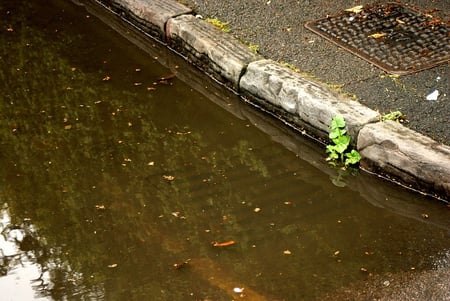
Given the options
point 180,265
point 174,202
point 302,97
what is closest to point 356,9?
point 302,97

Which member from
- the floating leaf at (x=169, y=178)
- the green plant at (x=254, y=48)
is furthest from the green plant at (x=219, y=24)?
the floating leaf at (x=169, y=178)

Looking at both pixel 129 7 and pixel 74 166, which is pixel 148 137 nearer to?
pixel 74 166

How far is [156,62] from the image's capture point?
725 centimetres

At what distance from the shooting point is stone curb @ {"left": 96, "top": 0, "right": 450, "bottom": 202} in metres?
5.26

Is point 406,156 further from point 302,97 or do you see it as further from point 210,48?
point 210,48

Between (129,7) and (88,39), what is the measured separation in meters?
0.52

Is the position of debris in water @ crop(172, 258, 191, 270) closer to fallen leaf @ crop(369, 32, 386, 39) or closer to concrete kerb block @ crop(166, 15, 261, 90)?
concrete kerb block @ crop(166, 15, 261, 90)

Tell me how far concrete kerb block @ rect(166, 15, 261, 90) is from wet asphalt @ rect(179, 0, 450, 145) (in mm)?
229

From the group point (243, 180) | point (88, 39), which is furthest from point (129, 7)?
point (243, 180)

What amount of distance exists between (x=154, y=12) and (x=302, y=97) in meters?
2.16

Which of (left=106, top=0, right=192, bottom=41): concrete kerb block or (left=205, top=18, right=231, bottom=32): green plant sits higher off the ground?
(left=205, top=18, right=231, bottom=32): green plant

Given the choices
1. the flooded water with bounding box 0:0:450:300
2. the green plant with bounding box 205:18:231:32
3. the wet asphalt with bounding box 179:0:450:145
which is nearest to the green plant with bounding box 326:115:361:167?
the flooded water with bounding box 0:0:450:300

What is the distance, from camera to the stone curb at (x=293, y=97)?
526cm

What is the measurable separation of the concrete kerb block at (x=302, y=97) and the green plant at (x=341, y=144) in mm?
44
